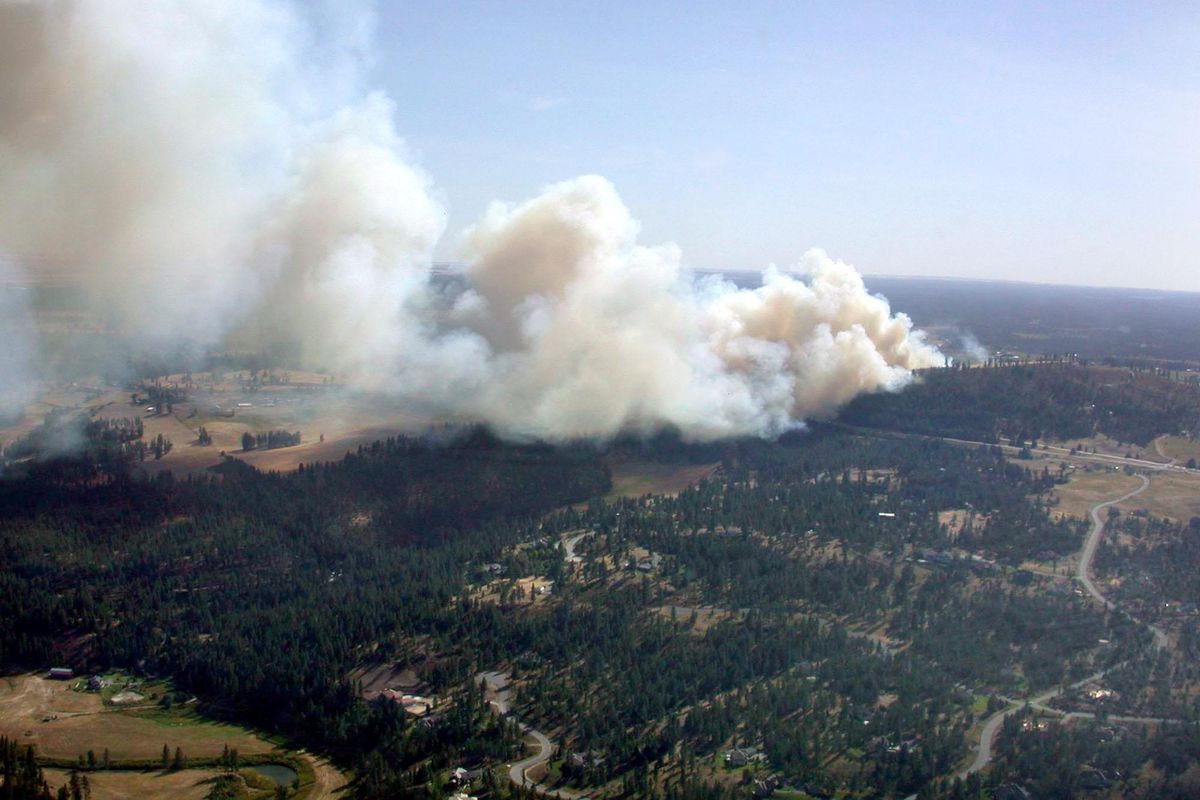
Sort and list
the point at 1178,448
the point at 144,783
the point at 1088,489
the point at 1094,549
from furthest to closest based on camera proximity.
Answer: the point at 1178,448
the point at 1088,489
the point at 1094,549
the point at 144,783

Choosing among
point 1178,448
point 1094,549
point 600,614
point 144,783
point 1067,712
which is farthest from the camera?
point 1178,448

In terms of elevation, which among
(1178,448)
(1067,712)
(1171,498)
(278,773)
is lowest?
(278,773)

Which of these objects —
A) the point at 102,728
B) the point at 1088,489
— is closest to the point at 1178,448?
the point at 1088,489

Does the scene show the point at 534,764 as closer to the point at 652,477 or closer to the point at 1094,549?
the point at 1094,549

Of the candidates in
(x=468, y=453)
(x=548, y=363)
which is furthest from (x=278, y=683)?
(x=548, y=363)

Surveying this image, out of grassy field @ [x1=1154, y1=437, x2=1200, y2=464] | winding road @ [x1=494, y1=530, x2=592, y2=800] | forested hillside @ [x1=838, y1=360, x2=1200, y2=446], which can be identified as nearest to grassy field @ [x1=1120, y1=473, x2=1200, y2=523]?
grassy field @ [x1=1154, y1=437, x2=1200, y2=464]

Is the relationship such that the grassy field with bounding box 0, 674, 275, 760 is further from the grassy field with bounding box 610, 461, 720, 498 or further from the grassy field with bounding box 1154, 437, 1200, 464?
the grassy field with bounding box 1154, 437, 1200, 464

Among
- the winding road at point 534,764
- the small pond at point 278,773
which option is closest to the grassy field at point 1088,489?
the winding road at point 534,764

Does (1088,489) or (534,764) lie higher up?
(1088,489)
